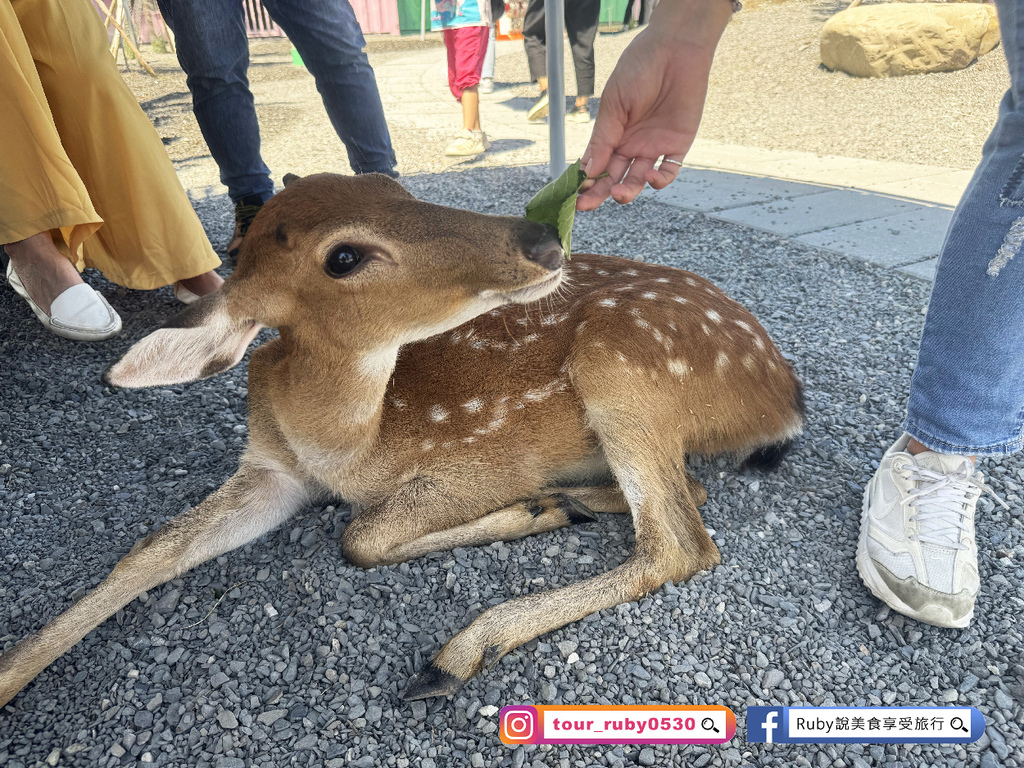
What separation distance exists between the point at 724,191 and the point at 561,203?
4043mm

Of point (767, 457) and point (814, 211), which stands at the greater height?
point (767, 457)

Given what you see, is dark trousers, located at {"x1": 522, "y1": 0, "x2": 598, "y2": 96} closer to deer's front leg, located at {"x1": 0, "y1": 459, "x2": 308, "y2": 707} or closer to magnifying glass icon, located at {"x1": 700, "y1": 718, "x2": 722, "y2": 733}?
deer's front leg, located at {"x1": 0, "y1": 459, "x2": 308, "y2": 707}

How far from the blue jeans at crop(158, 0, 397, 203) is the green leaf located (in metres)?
1.97

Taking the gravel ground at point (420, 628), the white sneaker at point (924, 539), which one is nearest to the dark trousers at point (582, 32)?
the gravel ground at point (420, 628)

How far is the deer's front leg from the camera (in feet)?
5.94

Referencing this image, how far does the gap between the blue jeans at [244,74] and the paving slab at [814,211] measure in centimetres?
245

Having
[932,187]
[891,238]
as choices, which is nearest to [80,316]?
[891,238]

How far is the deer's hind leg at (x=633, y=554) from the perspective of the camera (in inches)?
70.7

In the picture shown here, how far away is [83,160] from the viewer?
331 cm

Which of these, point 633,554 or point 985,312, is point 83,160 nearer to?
point 633,554

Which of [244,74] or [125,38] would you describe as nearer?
[244,74]

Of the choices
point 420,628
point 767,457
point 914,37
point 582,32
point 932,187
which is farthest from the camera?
point 914,37

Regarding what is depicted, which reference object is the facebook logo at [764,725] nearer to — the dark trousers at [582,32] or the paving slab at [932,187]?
the paving slab at [932,187]

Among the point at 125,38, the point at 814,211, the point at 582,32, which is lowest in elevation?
the point at 125,38
